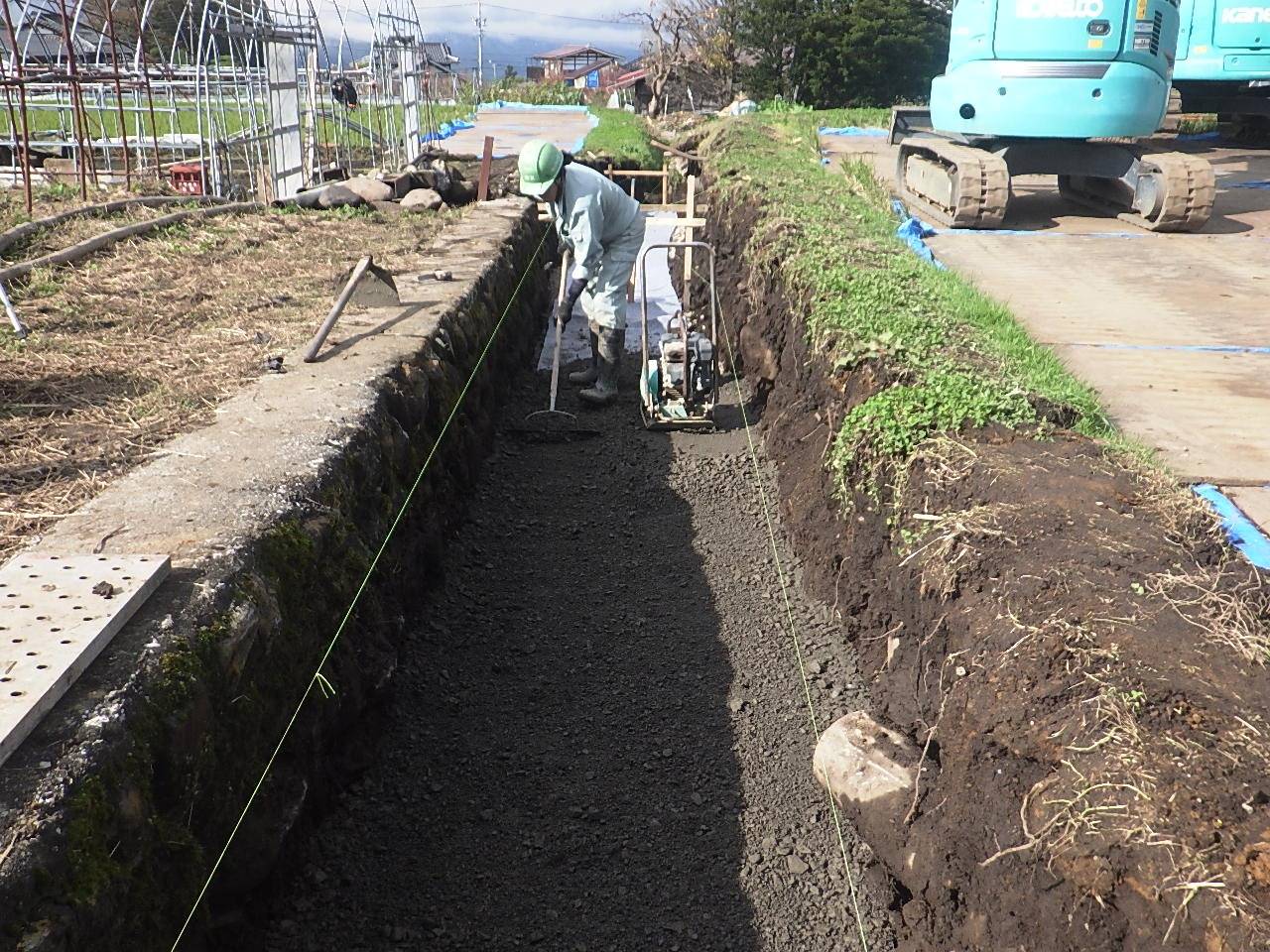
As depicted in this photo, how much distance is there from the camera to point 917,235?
30.1 ft

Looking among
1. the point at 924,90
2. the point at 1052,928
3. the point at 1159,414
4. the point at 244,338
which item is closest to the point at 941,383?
the point at 1159,414

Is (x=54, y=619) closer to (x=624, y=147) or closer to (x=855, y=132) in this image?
(x=624, y=147)

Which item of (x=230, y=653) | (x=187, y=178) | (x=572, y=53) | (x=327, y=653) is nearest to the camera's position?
(x=230, y=653)

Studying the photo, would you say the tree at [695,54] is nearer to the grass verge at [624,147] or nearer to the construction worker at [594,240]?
the grass verge at [624,147]

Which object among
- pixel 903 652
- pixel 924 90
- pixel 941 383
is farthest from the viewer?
pixel 924 90

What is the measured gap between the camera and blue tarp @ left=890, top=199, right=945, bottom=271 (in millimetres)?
8492

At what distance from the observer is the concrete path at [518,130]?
21433 millimetres

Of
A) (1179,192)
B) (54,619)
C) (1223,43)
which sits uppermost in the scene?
(1223,43)

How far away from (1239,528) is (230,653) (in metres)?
3.52

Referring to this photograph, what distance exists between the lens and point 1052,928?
7.95ft

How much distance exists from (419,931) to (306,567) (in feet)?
4.16

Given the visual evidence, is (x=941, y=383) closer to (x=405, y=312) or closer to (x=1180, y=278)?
(x=405, y=312)

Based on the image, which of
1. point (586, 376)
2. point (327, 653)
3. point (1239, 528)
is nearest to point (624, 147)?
point (586, 376)

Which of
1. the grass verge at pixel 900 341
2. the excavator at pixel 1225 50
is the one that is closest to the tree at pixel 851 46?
the excavator at pixel 1225 50
